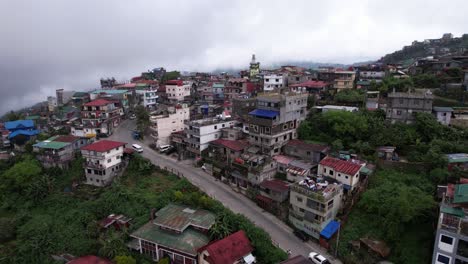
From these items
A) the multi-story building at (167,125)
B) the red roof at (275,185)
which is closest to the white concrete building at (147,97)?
the multi-story building at (167,125)

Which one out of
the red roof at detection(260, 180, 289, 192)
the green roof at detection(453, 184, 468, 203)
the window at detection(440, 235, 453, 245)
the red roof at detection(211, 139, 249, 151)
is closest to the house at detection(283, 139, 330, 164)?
the red roof at detection(260, 180, 289, 192)

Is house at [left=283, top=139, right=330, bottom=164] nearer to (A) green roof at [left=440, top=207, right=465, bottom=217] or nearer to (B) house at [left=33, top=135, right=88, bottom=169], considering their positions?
(A) green roof at [left=440, top=207, right=465, bottom=217]

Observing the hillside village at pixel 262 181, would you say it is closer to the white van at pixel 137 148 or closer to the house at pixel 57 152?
the house at pixel 57 152

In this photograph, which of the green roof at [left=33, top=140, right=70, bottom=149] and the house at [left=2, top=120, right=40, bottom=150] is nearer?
the green roof at [left=33, top=140, right=70, bottom=149]

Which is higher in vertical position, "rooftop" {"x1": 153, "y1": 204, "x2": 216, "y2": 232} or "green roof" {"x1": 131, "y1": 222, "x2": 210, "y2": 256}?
"rooftop" {"x1": 153, "y1": 204, "x2": 216, "y2": 232}

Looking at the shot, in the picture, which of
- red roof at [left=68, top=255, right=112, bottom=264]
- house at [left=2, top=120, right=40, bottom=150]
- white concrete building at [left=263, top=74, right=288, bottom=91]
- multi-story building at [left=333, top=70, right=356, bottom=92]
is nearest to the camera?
red roof at [left=68, top=255, right=112, bottom=264]

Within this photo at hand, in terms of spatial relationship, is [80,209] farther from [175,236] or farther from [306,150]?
[306,150]
